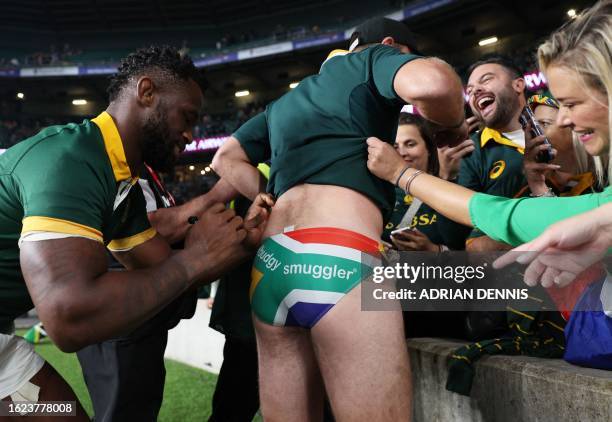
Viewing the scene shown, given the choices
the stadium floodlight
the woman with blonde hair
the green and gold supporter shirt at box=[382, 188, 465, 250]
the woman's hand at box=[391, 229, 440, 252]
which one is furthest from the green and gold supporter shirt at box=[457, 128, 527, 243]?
the stadium floodlight

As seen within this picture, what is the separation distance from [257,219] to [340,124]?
0.47 metres

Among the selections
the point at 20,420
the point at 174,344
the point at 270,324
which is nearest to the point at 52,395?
the point at 20,420

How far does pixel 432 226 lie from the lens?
9.92 feet

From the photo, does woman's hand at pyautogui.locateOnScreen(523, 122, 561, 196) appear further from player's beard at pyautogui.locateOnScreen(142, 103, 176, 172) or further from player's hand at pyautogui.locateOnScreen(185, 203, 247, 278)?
player's beard at pyautogui.locateOnScreen(142, 103, 176, 172)

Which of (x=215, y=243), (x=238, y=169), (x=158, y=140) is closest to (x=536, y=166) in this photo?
(x=238, y=169)

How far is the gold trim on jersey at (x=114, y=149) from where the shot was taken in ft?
6.12

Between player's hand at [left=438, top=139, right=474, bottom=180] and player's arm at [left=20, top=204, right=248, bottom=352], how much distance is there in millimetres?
1351

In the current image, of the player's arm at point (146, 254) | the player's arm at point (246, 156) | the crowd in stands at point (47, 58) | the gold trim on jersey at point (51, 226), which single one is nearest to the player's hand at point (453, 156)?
the player's arm at point (246, 156)

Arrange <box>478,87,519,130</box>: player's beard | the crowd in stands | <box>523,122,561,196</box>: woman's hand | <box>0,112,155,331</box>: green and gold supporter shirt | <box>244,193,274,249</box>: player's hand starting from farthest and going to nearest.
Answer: the crowd in stands
<box>478,87,519,130</box>: player's beard
<box>523,122,561,196</box>: woman's hand
<box>244,193,274,249</box>: player's hand
<box>0,112,155,331</box>: green and gold supporter shirt

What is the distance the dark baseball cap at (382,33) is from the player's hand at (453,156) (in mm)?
520

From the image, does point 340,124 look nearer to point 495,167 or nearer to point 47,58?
point 495,167

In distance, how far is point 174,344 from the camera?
21.4 ft

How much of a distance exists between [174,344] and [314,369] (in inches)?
208

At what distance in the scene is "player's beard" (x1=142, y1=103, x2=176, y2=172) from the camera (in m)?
2.03
